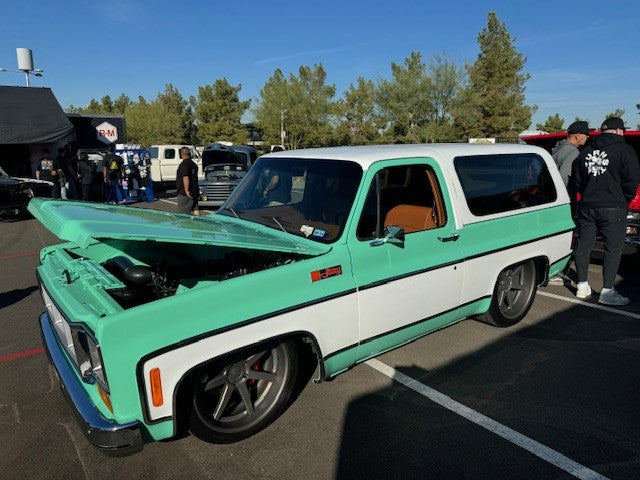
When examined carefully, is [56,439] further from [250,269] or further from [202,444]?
[250,269]

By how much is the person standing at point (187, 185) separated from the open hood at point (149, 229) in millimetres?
5205

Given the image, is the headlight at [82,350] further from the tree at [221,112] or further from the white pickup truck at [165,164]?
the tree at [221,112]

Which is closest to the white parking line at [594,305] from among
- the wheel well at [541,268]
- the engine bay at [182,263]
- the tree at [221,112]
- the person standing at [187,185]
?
the wheel well at [541,268]

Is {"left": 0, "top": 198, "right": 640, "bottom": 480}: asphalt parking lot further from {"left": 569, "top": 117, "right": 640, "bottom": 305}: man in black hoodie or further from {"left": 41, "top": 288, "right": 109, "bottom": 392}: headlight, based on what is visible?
{"left": 569, "top": 117, "right": 640, "bottom": 305}: man in black hoodie

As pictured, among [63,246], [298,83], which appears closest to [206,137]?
[298,83]

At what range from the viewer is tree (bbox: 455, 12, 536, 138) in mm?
43656

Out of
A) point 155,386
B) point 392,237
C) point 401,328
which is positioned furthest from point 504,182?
point 155,386

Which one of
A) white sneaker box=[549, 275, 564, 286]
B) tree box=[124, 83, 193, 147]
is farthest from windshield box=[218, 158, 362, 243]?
tree box=[124, 83, 193, 147]

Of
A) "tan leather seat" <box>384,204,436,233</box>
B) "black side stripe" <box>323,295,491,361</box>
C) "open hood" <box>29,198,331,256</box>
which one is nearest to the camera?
"open hood" <box>29,198,331,256</box>

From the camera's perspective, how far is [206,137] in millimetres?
44375

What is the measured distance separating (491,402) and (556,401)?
47 centimetres

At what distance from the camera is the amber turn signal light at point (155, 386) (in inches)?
88.8

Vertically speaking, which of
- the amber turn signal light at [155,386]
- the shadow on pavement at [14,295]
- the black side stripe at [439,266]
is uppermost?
→ the black side stripe at [439,266]

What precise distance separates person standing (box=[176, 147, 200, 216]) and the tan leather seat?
213 inches
